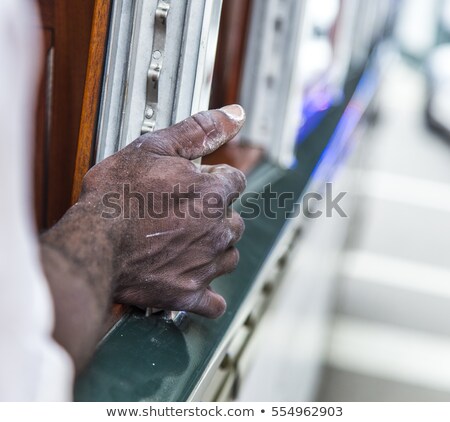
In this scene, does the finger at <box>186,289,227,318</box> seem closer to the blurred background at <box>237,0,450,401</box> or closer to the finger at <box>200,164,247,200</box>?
the finger at <box>200,164,247,200</box>

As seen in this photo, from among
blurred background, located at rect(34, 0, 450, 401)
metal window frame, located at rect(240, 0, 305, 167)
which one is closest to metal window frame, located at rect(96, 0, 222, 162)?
blurred background, located at rect(34, 0, 450, 401)

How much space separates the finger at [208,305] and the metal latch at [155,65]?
274 millimetres

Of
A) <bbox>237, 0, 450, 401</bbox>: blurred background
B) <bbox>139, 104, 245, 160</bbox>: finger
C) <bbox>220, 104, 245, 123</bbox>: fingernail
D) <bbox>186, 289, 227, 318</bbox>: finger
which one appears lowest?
<bbox>237, 0, 450, 401</bbox>: blurred background

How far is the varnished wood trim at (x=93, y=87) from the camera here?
923 mm

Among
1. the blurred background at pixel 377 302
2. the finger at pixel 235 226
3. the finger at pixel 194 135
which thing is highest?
the finger at pixel 194 135

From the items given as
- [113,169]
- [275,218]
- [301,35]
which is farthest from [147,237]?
[301,35]

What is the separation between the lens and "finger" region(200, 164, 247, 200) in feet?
2.97

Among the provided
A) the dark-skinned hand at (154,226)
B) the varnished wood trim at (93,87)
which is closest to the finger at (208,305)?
the dark-skinned hand at (154,226)

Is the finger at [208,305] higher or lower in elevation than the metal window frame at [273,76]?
lower

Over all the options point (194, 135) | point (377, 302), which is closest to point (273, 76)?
point (194, 135)

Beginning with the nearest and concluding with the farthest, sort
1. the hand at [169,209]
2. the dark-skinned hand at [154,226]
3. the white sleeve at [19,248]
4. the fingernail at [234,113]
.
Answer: the white sleeve at [19,248], the dark-skinned hand at [154,226], the hand at [169,209], the fingernail at [234,113]

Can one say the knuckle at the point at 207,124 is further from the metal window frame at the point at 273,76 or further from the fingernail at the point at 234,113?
the metal window frame at the point at 273,76

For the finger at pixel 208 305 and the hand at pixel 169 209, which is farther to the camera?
the finger at pixel 208 305

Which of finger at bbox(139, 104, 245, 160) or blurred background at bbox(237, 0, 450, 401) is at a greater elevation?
finger at bbox(139, 104, 245, 160)
